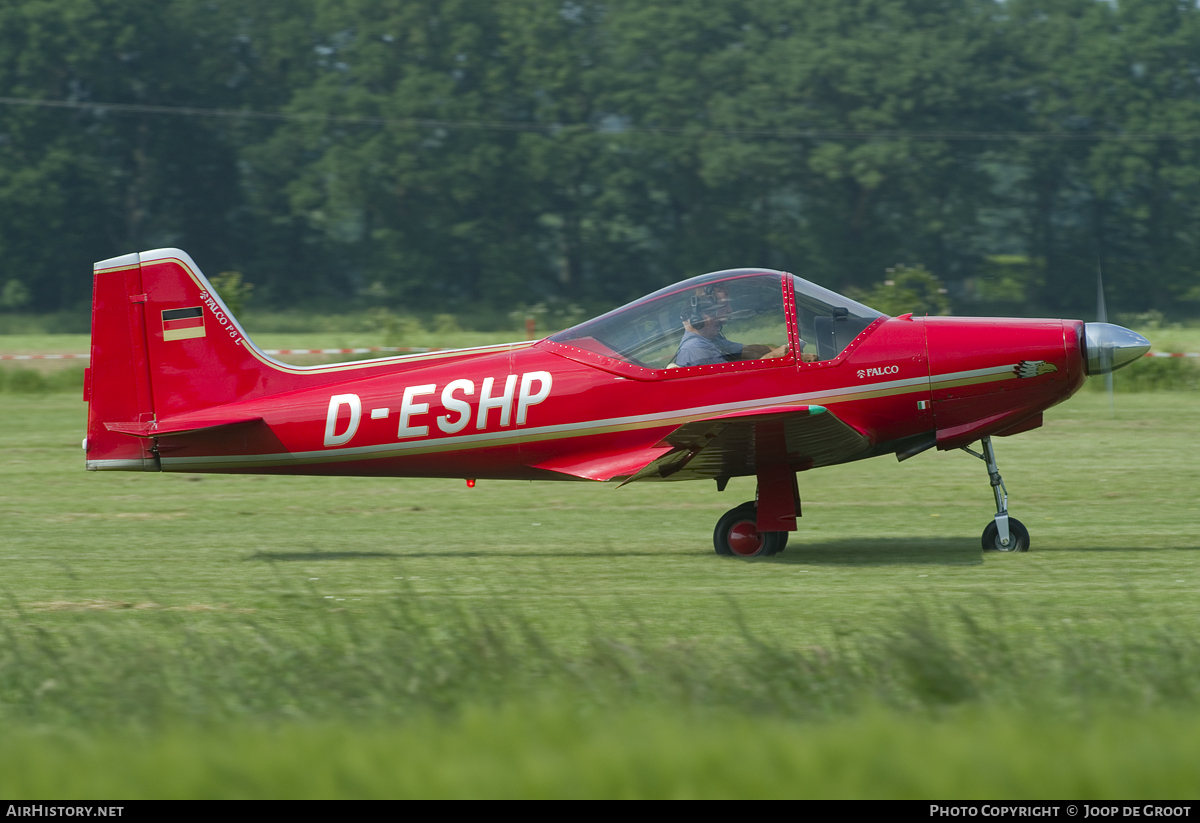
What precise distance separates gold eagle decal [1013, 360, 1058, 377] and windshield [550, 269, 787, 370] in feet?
5.42

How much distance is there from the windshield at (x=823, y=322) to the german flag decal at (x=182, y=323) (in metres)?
4.51

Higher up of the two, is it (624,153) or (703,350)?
(624,153)

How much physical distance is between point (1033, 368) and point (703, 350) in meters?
2.32

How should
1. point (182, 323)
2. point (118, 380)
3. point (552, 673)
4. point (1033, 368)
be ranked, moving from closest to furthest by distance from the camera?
point (552, 673) < point (1033, 368) < point (118, 380) < point (182, 323)

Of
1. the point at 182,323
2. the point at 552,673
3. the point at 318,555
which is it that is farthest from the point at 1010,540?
the point at 182,323

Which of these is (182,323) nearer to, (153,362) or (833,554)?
(153,362)

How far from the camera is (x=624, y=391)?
9.37m

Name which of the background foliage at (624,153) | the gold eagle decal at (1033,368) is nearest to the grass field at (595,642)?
the gold eagle decal at (1033,368)

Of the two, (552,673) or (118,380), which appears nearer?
(552,673)

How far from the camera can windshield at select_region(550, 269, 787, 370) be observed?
9.20m

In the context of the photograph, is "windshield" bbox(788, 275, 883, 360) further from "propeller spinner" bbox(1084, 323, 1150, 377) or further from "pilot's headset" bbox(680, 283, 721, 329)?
"propeller spinner" bbox(1084, 323, 1150, 377)

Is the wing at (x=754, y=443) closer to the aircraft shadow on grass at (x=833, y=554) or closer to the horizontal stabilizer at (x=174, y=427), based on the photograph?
the aircraft shadow on grass at (x=833, y=554)

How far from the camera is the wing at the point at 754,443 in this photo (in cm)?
851
